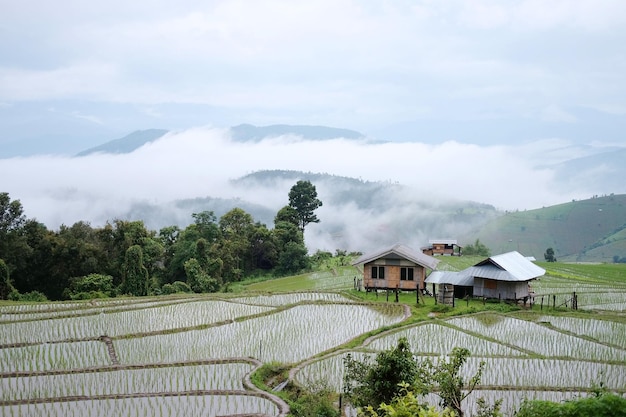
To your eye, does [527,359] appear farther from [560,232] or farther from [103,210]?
[103,210]

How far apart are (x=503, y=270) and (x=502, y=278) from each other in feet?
1.63

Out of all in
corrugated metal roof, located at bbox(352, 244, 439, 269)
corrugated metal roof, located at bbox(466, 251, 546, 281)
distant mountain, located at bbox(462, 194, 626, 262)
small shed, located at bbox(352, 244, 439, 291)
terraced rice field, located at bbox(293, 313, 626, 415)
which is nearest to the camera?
terraced rice field, located at bbox(293, 313, 626, 415)

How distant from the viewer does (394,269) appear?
25.0 m

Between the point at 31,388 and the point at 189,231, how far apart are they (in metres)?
26.6

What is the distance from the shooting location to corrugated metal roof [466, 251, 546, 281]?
2177cm

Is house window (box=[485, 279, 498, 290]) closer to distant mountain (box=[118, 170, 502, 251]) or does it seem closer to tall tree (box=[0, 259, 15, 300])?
tall tree (box=[0, 259, 15, 300])

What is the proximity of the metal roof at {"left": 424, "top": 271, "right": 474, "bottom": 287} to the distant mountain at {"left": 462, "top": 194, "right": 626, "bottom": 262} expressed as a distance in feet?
199

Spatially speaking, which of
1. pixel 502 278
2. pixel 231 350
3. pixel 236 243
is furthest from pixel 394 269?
pixel 236 243

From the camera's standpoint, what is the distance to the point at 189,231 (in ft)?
127

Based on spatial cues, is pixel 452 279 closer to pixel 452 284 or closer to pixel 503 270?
pixel 452 284

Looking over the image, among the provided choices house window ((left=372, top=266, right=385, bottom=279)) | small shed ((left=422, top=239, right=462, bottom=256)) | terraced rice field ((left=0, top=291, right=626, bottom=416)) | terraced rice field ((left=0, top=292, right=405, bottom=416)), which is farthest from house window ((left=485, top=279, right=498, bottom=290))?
small shed ((left=422, top=239, right=462, bottom=256))

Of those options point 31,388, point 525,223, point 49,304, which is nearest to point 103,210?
point 525,223

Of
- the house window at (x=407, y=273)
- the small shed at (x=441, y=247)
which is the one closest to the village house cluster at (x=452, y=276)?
the house window at (x=407, y=273)

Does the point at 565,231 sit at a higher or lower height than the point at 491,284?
higher
